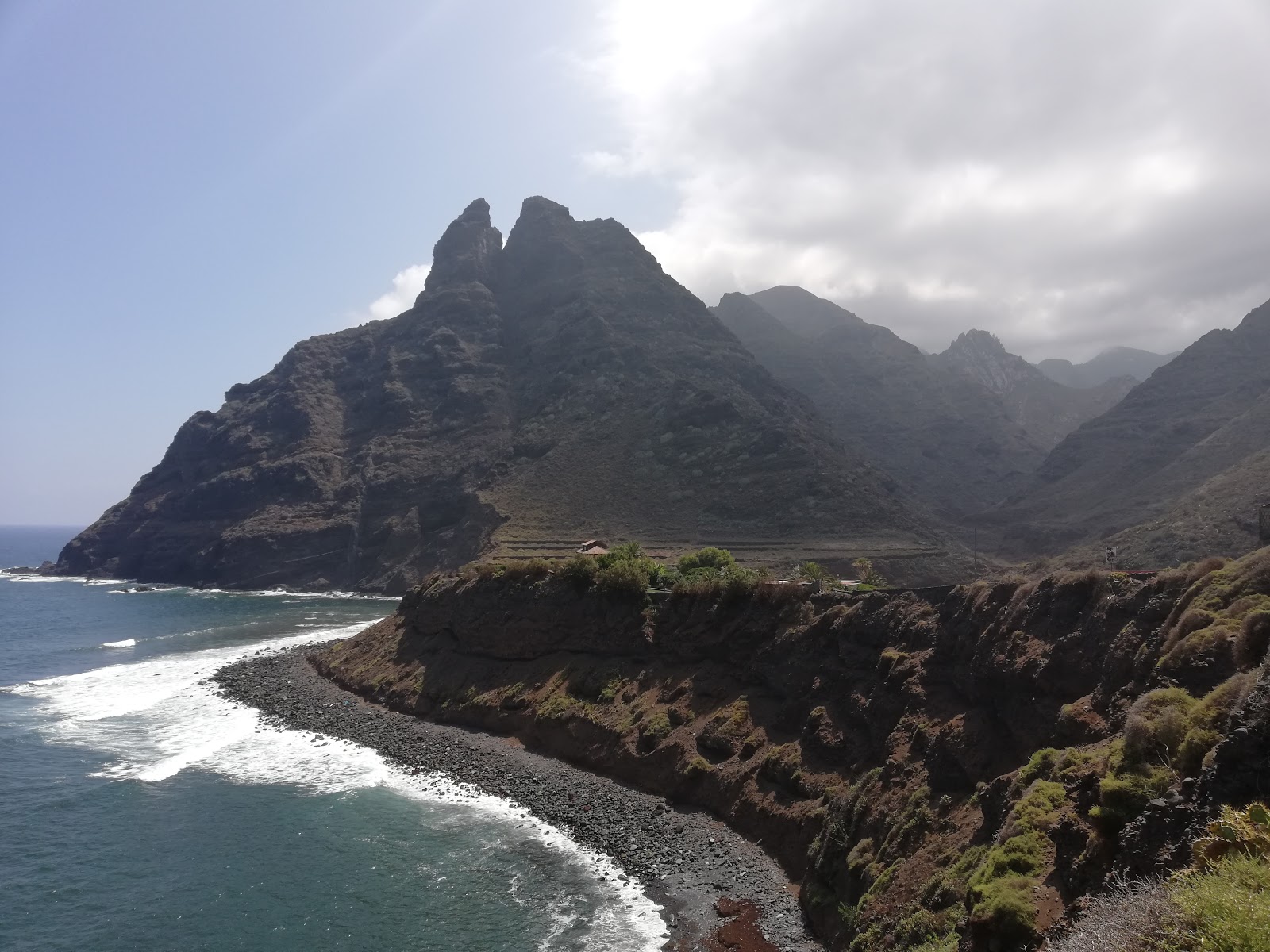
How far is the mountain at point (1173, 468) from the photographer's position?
87.9m

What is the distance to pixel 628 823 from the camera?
34.6m

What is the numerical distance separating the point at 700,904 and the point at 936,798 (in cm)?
908

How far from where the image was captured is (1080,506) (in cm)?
14512

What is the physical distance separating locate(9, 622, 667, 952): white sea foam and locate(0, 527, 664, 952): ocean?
0.15 metres

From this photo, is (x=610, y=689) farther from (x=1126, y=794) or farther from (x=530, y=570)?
(x=1126, y=794)

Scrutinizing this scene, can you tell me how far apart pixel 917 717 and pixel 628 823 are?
13460 mm

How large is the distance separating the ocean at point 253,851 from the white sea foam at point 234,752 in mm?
152

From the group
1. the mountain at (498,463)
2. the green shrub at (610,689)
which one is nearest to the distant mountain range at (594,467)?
the mountain at (498,463)

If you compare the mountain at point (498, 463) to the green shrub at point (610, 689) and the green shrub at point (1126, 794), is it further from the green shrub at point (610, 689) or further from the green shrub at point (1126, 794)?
the green shrub at point (1126, 794)

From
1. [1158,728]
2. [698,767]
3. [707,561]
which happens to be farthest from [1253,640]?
[707,561]

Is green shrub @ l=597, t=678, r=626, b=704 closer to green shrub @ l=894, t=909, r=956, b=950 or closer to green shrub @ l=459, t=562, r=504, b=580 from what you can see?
green shrub @ l=459, t=562, r=504, b=580

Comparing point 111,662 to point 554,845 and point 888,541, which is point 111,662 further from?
Result: point 888,541

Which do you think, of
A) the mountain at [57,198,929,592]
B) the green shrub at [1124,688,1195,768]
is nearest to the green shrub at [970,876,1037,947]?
the green shrub at [1124,688,1195,768]

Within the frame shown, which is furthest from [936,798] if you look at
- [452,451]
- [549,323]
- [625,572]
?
[549,323]
